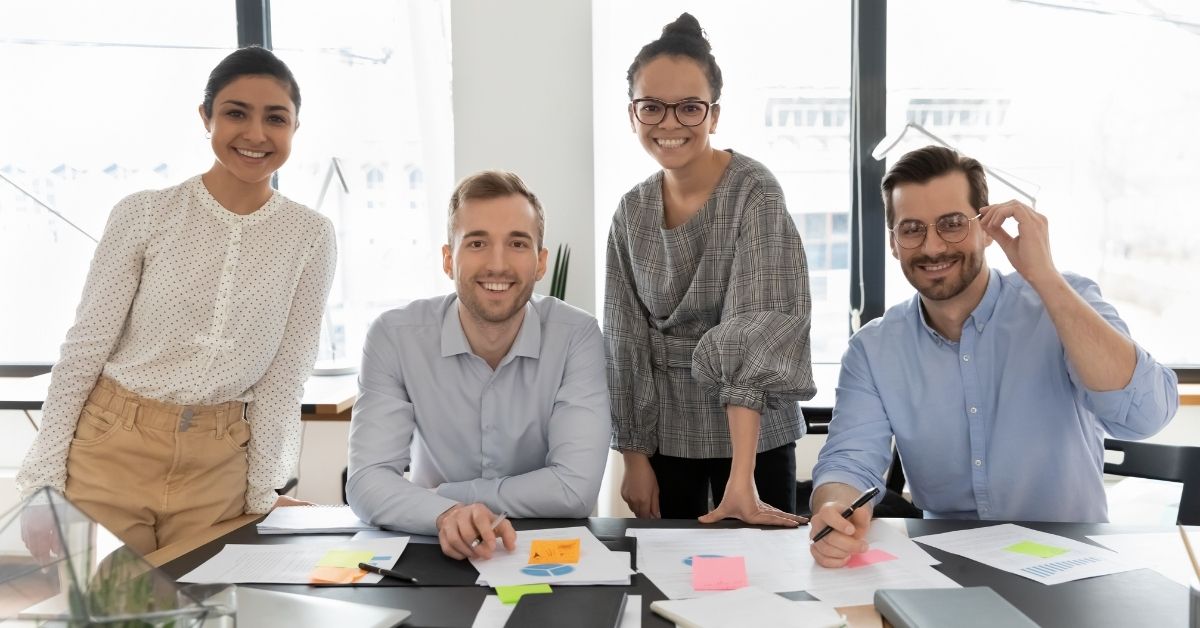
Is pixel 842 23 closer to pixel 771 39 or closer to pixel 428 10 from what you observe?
pixel 771 39

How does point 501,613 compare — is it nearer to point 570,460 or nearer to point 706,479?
point 570,460

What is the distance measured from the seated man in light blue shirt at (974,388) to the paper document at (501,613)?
65 centimetres

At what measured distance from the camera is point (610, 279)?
84.0 inches

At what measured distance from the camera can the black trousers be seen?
205 centimetres

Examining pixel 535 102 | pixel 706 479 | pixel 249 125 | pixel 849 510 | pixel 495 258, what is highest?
pixel 535 102

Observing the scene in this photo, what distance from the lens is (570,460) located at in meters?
1.77

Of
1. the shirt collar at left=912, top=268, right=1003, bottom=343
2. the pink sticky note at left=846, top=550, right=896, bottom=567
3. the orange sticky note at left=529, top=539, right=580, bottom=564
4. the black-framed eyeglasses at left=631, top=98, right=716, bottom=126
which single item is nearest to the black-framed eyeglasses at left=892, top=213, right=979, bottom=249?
the shirt collar at left=912, top=268, right=1003, bottom=343

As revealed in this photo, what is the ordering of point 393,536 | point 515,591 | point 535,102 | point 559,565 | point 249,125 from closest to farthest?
point 515,591
point 559,565
point 393,536
point 249,125
point 535,102

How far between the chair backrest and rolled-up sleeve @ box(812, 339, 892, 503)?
1.88ft

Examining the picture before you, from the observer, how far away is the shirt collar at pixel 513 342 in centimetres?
188

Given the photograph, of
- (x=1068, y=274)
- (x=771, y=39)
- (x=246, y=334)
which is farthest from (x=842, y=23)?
(x=246, y=334)

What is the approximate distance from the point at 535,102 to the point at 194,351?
1799 millimetres

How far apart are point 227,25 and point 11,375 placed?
180 cm

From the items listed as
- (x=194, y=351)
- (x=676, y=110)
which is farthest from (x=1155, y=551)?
(x=194, y=351)
